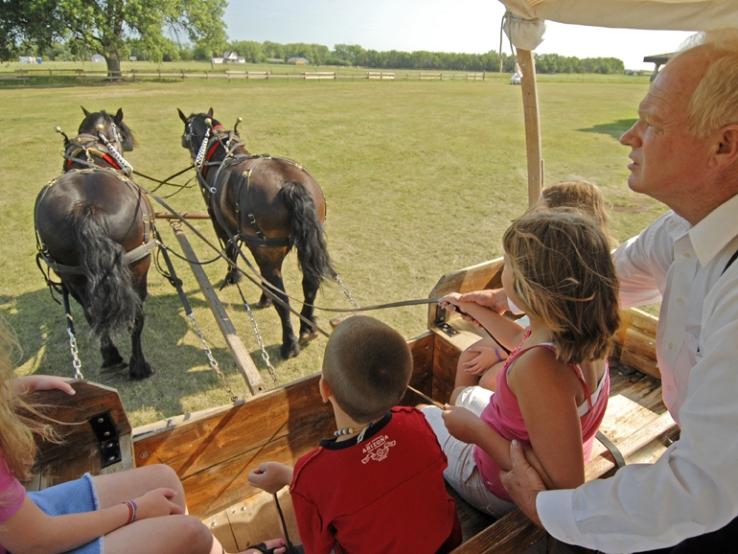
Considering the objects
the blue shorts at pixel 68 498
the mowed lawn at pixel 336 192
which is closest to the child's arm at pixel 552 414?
the blue shorts at pixel 68 498

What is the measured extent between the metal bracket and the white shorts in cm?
125

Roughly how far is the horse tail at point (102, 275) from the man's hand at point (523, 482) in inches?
119

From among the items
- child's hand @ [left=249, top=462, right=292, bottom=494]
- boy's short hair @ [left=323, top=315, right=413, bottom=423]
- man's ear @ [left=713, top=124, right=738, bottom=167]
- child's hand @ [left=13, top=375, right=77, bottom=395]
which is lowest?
child's hand @ [left=249, top=462, right=292, bottom=494]

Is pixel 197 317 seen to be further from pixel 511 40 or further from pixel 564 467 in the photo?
pixel 564 467

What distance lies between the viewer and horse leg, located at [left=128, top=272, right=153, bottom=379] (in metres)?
3.81

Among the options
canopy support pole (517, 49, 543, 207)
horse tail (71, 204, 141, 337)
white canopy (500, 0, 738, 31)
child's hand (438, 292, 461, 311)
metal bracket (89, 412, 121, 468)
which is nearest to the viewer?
metal bracket (89, 412, 121, 468)

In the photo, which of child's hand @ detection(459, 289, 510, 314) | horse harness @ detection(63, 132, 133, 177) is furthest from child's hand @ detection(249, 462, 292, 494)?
horse harness @ detection(63, 132, 133, 177)

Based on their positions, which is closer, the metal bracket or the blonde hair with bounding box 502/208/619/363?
the blonde hair with bounding box 502/208/619/363

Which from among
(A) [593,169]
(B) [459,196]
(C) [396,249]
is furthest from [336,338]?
(A) [593,169]

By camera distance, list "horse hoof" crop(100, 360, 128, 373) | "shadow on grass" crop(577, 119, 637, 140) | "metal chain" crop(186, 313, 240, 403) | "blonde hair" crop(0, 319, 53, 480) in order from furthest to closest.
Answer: "shadow on grass" crop(577, 119, 637, 140) < "horse hoof" crop(100, 360, 128, 373) < "metal chain" crop(186, 313, 240, 403) < "blonde hair" crop(0, 319, 53, 480)

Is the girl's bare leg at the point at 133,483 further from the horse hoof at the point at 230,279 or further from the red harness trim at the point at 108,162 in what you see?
the horse hoof at the point at 230,279

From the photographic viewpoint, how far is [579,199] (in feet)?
7.52

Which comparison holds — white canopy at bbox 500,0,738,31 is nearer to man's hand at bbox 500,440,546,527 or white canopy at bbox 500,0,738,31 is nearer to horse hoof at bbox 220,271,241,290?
man's hand at bbox 500,440,546,527

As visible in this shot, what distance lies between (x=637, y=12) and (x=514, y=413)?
2.17 m
